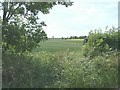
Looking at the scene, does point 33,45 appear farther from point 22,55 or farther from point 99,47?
point 99,47

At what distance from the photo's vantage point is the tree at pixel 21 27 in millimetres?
9742

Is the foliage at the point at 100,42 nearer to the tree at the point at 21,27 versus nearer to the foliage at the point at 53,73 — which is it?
the foliage at the point at 53,73

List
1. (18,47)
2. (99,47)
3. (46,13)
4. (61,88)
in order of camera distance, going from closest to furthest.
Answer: (61,88)
(18,47)
(46,13)
(99,47)

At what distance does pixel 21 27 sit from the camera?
9953 millimetres

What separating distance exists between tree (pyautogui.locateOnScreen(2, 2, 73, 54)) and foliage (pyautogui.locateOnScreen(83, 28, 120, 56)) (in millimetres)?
3157

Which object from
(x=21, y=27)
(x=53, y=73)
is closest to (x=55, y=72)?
(x=53, y=73)

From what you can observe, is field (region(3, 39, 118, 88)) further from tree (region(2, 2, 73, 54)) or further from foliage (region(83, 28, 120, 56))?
foliage (region(83, 28, 120, 56))

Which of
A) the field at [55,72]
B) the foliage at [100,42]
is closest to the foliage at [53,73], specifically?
the field at [55,72]

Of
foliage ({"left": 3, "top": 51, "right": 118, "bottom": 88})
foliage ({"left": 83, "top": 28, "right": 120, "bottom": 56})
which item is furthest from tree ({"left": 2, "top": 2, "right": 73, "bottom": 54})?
foliage ({"left": 83, "top": 28, "right": 120, "bottom": 56})

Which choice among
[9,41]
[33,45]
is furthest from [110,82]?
[9,41]

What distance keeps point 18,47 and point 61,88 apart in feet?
5.63

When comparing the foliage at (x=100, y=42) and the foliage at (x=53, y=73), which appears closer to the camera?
the foliage at (x=53, y=73)

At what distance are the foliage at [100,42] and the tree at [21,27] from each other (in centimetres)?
316

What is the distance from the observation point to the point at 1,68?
952 cm
